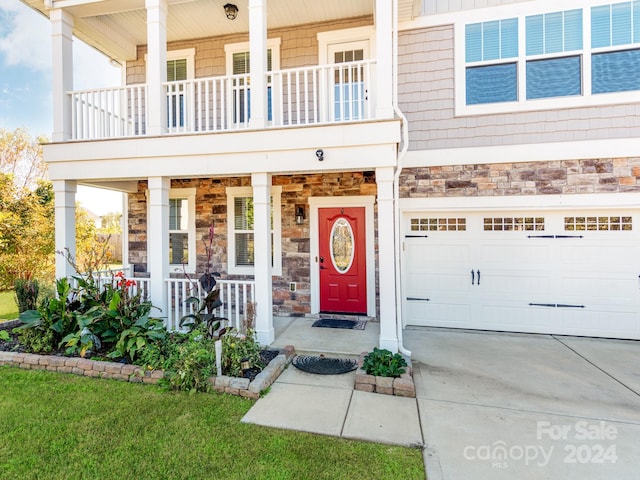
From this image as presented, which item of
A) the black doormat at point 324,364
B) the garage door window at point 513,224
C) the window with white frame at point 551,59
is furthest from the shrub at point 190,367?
the window with white frame at point 551,59

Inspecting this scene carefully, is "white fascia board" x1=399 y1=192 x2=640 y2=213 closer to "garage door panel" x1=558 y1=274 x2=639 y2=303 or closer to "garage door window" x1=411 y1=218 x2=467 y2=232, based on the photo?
"garage door window" x1=411 y1=218 x2=467 y2=232

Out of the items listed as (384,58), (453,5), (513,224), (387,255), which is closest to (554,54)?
(453,5)

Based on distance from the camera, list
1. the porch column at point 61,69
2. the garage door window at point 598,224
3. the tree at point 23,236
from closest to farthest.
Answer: the porch column at point 61,69, the garage door window at point 598,224, the tree at point 23,236

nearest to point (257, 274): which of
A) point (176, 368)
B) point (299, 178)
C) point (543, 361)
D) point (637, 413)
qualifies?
point (176, 368)

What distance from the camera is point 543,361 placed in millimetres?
4559

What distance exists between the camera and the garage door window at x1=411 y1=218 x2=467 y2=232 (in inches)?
238

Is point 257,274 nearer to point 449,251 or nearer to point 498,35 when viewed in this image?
point 449,251

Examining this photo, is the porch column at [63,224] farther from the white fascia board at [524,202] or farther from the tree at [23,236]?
the white fascia board at [524,202]

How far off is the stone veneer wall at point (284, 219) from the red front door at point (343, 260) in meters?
0.33

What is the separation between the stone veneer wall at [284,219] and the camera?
6.51 metres

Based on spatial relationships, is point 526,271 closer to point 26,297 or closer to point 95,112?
point 95,112

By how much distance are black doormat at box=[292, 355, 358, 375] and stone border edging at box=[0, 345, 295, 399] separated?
19 centimetres

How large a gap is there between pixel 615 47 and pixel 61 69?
29.6 ft

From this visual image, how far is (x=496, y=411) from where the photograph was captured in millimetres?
3312
